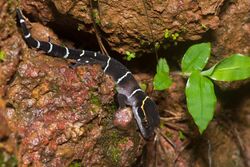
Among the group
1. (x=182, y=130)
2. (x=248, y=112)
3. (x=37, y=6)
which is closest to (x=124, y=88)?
(x=182, y=130)

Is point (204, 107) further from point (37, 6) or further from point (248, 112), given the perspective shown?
point (37, 6)

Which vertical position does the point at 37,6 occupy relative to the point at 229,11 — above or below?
above

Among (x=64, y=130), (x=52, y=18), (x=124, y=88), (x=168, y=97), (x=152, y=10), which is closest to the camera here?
(x=64, y=130)

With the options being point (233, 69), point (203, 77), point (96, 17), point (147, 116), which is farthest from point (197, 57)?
point (96, 17)

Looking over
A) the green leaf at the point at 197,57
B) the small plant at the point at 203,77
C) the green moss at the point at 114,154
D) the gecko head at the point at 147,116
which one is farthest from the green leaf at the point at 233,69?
the green moss at the point at 114,154

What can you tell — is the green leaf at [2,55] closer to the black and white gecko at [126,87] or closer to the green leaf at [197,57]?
the black and white gecko at [126,87]

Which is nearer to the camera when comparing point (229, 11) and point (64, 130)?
point (64, 130)

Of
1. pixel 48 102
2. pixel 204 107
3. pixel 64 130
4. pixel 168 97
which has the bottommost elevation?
pixel 168 97

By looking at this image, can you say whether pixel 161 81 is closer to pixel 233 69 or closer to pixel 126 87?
pixel 126 87
